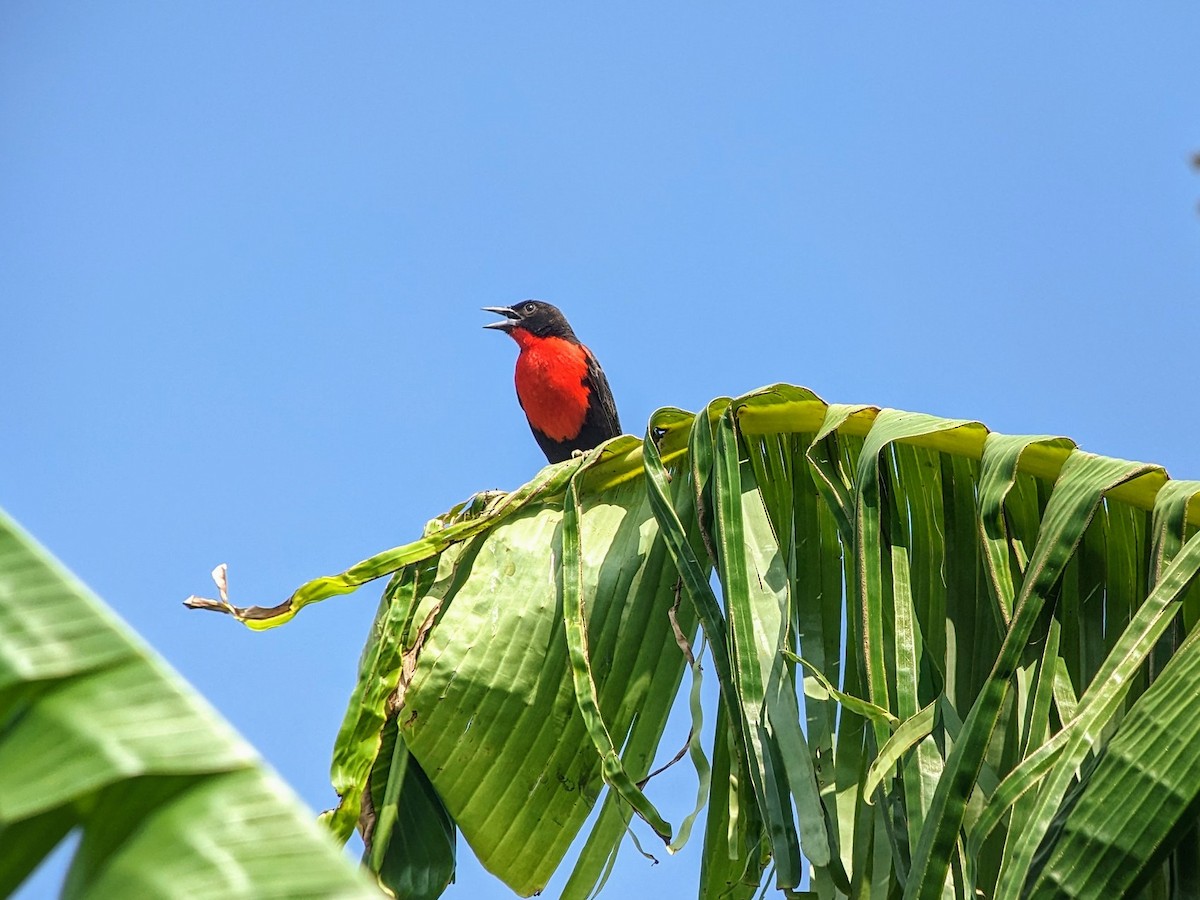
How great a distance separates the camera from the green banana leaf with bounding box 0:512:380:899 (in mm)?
578

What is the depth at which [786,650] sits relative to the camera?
177 centimetres

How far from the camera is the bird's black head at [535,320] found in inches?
286

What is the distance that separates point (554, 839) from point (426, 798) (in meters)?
0.23

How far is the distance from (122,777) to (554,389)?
241 inches

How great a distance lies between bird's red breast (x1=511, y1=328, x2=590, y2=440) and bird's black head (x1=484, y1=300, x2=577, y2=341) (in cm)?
32

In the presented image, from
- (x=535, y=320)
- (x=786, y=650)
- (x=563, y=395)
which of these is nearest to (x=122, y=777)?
(x=786, y=650)

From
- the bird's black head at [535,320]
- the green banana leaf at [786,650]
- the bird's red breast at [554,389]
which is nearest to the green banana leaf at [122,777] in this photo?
the green banana leaf at [786,650]

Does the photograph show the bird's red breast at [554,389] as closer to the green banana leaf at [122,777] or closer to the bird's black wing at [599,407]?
the bird's black wing at [599,407]

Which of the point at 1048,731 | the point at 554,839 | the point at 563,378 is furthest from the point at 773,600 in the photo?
the point at 563,378

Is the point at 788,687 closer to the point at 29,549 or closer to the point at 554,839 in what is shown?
the point at 554,839

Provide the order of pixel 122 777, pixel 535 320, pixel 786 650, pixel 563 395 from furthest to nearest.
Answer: pixel 535 320, pixel 563 395, pixel 786 650, pixel 122 777

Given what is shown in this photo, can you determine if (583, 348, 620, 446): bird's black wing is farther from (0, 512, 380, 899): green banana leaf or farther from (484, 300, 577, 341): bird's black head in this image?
(0, 512, 380, 899): green banana leaf

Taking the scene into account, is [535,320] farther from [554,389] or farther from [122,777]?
Answer: [122,777]

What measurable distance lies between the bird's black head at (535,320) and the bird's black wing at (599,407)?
16.4 inches
